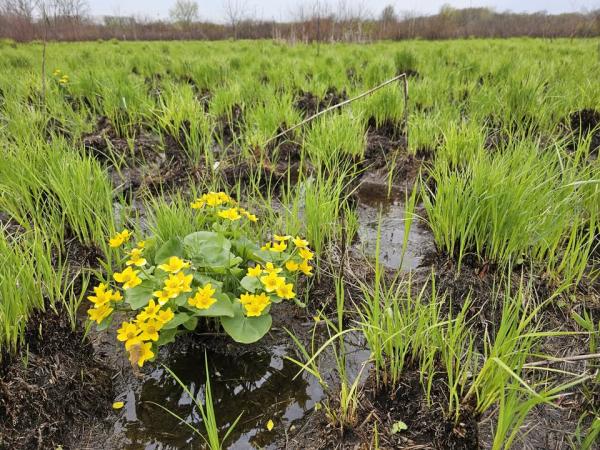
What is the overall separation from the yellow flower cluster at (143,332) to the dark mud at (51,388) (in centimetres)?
22

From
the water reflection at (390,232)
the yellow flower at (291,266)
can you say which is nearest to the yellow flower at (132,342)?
the yellow flower at (291,266)

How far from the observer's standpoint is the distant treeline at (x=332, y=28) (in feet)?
50.9

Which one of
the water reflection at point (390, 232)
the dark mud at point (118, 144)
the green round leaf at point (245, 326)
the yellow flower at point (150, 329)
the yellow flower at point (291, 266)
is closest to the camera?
the yellow flower at point (150, 329)

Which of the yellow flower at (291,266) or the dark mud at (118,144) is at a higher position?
the dark mud at (118,144)

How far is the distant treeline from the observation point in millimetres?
15500

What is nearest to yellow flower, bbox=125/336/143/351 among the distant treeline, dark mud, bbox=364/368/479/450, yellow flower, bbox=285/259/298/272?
yellow flower, bbox=285/259/298/272

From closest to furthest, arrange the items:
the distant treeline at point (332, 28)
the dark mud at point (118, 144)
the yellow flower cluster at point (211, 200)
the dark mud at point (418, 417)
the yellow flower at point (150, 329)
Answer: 1. the dark mud at point (418, 417)
2. the yellow flower at point (150, 329)
3. the yellow flower cluster at point (211, 200)
4. the dark mud at point (118, 144)
5. the distant treeline at point (332, 28)

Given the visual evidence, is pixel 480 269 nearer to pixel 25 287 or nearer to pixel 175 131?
pixel 25 287

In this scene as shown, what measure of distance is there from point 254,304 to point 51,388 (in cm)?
73

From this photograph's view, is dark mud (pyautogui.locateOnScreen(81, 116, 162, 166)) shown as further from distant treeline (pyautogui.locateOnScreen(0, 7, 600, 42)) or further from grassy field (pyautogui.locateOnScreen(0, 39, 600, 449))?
distant treeline (pyautogui.locateOnScreen(0, 7, 600, 42))

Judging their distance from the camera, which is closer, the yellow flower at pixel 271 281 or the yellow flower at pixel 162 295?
the yellow flower at pixel 162 295

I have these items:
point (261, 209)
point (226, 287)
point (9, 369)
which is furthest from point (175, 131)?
point (9, 369)

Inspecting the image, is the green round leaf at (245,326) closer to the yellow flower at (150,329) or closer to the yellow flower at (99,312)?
the yellow flower at (150,329)

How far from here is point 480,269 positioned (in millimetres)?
1856
